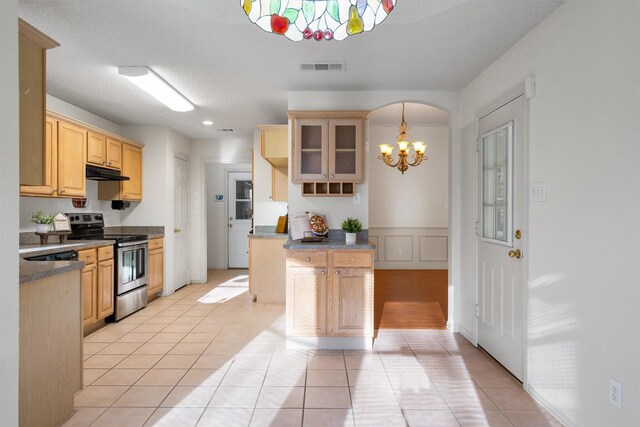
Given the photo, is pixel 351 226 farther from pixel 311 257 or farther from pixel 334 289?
pixel 334 289

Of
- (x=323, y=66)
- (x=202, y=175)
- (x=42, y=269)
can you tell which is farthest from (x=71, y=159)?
(x=323, y=66)

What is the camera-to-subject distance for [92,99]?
3.84 meters

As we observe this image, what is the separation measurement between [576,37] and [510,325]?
1.89 meters

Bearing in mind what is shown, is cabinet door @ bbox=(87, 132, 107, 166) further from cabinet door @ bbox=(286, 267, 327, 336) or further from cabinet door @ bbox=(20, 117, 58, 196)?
cabinet door @ bbox=(286, 267, 327, 336)

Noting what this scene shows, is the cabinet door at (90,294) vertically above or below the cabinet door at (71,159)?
below

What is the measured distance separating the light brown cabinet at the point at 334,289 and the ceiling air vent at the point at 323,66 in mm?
1529

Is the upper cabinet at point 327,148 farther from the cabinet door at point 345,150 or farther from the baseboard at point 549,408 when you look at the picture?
the baseboard at point 549,408

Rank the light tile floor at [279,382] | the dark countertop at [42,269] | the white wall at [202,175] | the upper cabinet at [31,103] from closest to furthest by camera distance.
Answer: the dark countertop at [42,269] → the upper cabinet at [31,103] → the light tile floor at [279,382] → the white wall at [202,175]

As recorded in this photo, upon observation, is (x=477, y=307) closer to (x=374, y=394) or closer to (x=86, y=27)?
(x=374, y=394)

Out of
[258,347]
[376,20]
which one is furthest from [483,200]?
[258,347]

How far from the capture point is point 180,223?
17.9ft

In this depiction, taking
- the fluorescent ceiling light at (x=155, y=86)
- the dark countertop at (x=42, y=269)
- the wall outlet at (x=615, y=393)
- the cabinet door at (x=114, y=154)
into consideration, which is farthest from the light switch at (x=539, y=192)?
the cabinet door at (x=114, y=154)

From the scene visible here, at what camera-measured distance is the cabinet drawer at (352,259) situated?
9.96 ft

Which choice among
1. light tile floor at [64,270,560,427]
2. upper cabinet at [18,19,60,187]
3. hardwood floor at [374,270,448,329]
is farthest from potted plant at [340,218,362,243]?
upper cabinet at [18,19,60,187]
